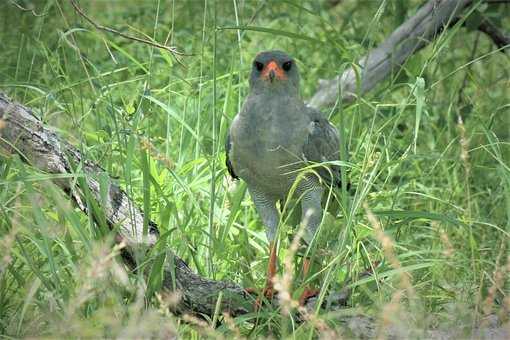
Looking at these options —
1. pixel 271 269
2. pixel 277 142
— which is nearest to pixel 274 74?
pixel 277 142

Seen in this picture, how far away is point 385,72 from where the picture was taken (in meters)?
5.60

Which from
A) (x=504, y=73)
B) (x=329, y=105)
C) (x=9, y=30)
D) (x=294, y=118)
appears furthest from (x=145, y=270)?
(x=504, y=73)

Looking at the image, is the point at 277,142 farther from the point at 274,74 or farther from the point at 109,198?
the point at 109,198

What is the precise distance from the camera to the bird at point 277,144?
410 cm

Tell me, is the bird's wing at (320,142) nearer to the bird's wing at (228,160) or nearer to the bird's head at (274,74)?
the bird's head at (274,74)

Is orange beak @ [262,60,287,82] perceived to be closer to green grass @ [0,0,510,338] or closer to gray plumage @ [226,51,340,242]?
gray plumage @ [226,51,340,242]

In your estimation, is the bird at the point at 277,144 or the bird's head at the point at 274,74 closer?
the bird at the point at 277,144

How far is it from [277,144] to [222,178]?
68 centimetres

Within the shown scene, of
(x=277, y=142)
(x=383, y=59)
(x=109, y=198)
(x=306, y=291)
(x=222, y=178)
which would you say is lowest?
(x=306, y=291)

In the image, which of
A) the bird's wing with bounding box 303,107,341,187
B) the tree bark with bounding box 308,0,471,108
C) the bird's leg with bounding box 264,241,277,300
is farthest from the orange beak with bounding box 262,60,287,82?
the tree bark with bounding box 308,0,471,108

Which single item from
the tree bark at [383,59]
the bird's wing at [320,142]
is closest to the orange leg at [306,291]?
the bird's wing at [320,142]

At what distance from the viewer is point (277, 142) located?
4109 millimetres

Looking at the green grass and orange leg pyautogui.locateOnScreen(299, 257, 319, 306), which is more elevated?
the green grass

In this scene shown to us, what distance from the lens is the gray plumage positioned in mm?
4105
